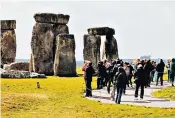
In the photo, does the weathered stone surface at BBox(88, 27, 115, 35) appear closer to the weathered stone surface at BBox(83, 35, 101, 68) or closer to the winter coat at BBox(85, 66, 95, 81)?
the weathered stone surface at BBox(83, 35, 101, 68)

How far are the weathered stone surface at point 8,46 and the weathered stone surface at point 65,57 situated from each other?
12.2 m

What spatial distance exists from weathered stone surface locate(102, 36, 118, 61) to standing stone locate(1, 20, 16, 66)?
37.6 ft

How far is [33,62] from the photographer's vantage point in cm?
4981

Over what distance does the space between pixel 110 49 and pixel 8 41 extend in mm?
12635

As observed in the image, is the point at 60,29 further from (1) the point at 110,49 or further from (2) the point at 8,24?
(2) the point at 8,24

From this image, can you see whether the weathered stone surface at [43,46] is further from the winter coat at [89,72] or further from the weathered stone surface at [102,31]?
the winter coat at [89,72]

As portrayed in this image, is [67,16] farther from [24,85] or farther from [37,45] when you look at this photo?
[24,85]

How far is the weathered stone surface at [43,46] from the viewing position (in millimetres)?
49625

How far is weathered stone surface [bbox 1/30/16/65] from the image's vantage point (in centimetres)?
5762

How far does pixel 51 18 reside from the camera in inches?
2003

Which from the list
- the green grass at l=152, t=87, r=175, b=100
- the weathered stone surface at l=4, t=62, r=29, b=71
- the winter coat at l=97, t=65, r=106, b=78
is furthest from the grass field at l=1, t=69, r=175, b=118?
the weathered stone surface at l=4, t=62, r=29, b=71

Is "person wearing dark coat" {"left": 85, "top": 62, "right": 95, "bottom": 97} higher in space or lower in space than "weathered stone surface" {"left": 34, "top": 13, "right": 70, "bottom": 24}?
lower

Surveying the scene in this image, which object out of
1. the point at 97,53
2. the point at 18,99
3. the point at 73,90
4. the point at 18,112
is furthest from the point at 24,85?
the point at 97,53

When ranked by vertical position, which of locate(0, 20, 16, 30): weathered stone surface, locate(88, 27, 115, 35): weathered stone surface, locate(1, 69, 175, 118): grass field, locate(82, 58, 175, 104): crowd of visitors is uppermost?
locate(0, 20, 16, 30): weathered stone surface
